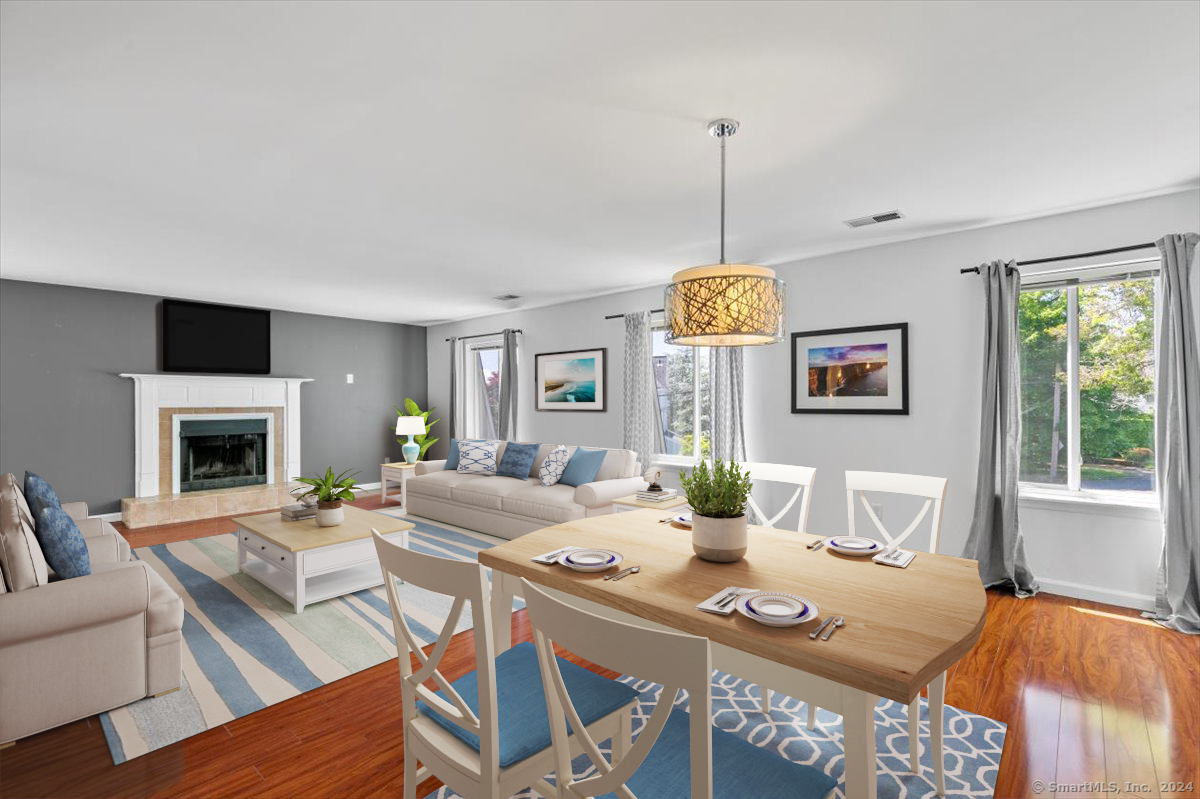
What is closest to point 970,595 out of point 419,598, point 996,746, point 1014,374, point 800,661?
point 800,661

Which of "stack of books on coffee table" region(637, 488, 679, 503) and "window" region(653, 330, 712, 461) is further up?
"window" region(653, 330, 712, 461)

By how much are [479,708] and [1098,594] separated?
407 cm

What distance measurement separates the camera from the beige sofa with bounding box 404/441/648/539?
479cm

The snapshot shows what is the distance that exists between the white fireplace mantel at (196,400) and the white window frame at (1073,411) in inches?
297

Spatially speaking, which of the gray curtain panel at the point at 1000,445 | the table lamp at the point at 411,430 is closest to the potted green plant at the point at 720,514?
the gray curtain panel at the point at 1000,445

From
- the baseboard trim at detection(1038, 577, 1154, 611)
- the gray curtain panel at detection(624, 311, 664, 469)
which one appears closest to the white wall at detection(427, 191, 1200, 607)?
the baseboard trim at detection(1038, 577, 1154, 611)

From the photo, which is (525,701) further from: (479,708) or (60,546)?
(60,546)

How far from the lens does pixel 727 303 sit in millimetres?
2061

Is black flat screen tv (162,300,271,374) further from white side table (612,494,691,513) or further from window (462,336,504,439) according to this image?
white side table (612,494,691,513)

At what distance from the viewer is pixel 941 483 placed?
243 centimetres

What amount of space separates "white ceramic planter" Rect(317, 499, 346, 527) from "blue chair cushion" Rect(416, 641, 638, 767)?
2610 mm

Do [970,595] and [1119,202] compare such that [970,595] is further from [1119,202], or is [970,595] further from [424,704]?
[1119,202]

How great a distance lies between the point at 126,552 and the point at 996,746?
14.9ft

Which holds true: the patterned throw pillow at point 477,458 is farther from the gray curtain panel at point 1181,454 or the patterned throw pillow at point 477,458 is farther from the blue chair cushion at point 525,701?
the gray curtain panel at point 1181,454
